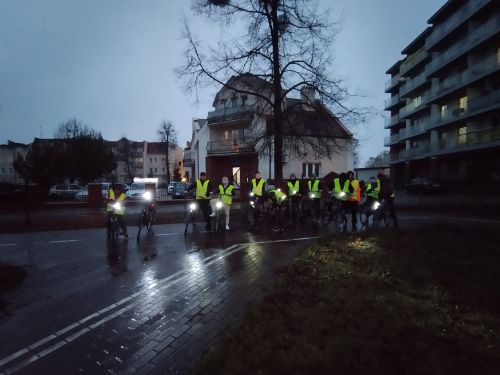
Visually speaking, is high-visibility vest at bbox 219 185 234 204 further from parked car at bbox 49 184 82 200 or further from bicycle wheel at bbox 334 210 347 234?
parked car at bbox 49 184 82 200

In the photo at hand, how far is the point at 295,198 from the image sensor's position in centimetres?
1272

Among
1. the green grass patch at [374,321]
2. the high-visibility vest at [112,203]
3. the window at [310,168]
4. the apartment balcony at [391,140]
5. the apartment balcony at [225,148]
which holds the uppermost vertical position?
the apartment balcony at [391,140]

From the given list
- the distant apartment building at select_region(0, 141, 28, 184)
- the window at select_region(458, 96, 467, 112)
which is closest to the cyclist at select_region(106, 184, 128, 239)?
Result: the window at select_region(458, 96, 467, 112)

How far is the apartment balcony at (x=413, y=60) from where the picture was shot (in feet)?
140

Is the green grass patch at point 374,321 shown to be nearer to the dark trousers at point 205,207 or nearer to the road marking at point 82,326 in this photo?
the road marking at point 82,326

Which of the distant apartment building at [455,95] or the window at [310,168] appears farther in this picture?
the window at [310,168]

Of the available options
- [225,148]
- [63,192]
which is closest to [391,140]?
[225,148]

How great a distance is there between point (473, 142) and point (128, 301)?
115 ft

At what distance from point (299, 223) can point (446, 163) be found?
107ft

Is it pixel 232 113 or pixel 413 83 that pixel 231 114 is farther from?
pixel 413 83

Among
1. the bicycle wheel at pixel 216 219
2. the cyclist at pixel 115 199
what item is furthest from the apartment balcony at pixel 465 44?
the cyclist at pixel 115 199

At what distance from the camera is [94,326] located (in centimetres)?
426

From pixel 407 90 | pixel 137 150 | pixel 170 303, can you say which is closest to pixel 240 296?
pixel 170 303

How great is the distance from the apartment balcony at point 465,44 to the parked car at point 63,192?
42.0 m
